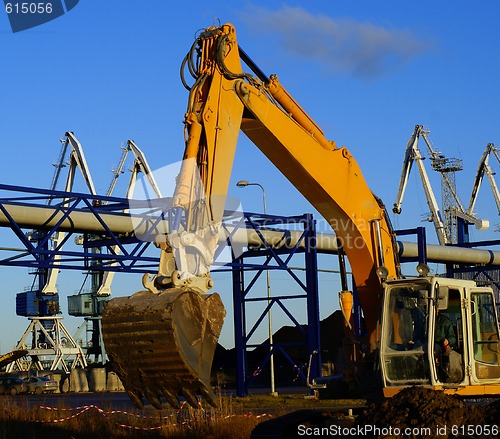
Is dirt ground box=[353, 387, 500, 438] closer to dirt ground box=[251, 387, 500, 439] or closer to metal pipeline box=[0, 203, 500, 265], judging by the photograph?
dirt ground box=[251, 387, 500, 439]

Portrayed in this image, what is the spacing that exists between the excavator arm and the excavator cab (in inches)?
46.2

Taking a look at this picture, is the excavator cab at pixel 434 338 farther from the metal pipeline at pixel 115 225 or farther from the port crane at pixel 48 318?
the port crane at pixel 48 318

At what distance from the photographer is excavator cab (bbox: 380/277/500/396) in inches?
575

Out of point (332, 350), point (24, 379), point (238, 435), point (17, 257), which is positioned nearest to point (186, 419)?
point (238, 435)

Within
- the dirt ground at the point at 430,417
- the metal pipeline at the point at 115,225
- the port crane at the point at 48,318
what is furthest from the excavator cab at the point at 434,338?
the port crane at the point at 48,318

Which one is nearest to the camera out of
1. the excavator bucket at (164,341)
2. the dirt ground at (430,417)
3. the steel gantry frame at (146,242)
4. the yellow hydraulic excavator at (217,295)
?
the dirt ground at (430,417)

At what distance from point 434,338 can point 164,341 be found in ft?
14.4

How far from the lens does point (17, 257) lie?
97.8 ft

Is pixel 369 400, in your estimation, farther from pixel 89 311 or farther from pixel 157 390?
pixel 89 311

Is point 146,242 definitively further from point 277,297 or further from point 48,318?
point 48,318

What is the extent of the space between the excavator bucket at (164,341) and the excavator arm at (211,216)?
1cm

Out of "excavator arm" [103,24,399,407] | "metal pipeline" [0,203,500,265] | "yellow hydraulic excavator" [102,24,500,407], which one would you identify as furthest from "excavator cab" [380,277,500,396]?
"metal pipeline" [0,203,500,265]

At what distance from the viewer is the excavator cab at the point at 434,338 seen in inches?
575

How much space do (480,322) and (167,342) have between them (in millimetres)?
5526
